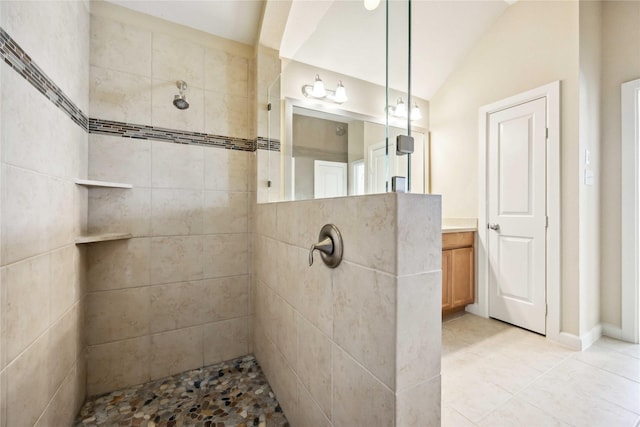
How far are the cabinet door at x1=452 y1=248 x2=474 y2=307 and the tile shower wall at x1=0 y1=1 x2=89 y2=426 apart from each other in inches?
106

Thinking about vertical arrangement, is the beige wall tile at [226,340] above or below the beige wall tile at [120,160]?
below

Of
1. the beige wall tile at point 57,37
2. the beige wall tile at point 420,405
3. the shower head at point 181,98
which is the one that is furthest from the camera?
the shower head at point 181,98

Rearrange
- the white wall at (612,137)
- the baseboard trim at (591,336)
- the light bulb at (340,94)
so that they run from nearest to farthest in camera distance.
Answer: the light bulb at (340,94), the baseboard trim at (591,336), the white wall at (612,137)

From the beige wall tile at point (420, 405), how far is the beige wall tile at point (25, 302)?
120 centimetres

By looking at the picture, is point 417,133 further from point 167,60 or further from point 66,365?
point 66,365

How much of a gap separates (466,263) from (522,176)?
92 cm

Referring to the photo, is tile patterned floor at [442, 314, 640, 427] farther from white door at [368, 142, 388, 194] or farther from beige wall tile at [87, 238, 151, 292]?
beige wall tile at [87, 238, 151, 292]

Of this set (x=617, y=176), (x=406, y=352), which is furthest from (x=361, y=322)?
(x=617, y=176)

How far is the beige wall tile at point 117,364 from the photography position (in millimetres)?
1559

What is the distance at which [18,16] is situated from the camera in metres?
0.91

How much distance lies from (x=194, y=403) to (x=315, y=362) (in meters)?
0.93

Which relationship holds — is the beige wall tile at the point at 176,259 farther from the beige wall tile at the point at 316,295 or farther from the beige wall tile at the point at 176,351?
the beige wall tile at the point at 316,295

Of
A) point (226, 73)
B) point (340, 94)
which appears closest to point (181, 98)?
point (226, 73)

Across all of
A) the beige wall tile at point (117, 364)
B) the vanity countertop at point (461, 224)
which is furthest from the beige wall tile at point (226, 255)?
the vanity countertop at point (461, 224)
